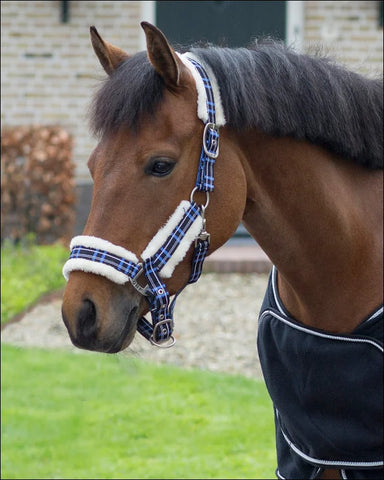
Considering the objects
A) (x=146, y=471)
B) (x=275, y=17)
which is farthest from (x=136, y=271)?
(x=275, y=17)

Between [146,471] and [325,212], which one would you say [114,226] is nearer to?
[325,212]

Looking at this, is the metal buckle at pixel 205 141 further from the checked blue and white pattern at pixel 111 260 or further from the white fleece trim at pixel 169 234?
the checked blue and white pattern at pixel 111 260

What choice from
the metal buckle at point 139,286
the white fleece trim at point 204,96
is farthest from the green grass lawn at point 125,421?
the white fleece trim at point 204,96

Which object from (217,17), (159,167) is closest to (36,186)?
(217,17)

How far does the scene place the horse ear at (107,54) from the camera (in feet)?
8.28

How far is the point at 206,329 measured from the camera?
708cm

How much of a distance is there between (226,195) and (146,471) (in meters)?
2.80

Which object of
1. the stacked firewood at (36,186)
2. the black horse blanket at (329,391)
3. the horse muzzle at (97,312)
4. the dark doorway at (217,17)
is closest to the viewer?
the horse muzzle at (97,312)

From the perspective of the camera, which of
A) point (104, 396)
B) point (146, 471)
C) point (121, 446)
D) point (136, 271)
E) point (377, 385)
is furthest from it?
point (104, 396)

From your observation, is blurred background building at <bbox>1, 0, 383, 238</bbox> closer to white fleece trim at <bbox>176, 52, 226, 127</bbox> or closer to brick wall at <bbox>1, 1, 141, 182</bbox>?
brick wall at <bbox>1, 1, 141, 182</bbox>

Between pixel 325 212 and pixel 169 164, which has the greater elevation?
pixel 169 164

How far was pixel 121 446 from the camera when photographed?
5.16m

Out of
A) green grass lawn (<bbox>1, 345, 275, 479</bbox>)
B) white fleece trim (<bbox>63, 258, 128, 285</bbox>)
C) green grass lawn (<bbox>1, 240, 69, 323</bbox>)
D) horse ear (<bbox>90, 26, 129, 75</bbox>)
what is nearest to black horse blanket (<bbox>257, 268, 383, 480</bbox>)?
white fleece trim (<bbox>63, 258, 128, 285</bbox>)

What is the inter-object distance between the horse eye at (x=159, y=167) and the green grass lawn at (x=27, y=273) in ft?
17.0
